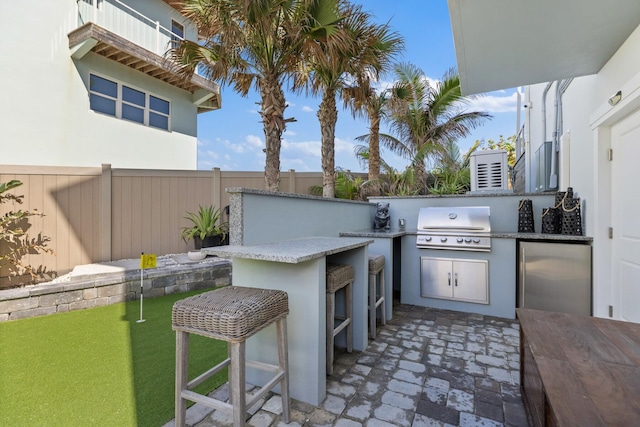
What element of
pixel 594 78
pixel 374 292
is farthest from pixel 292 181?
pixel 594 78

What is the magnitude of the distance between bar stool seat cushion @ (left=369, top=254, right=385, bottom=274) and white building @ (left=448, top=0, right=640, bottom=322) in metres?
2.05

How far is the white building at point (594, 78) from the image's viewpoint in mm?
2135

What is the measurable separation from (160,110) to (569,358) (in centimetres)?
895

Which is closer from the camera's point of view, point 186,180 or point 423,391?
point 423,391

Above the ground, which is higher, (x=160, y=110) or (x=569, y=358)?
(x=160, y=110)

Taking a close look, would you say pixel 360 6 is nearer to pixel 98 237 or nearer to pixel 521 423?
pixel 521 423

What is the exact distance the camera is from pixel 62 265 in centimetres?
457

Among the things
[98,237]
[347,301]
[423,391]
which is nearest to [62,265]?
[98,237]

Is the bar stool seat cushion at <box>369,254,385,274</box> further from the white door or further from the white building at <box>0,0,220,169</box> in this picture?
the white building at <box>0,0,220,169</box>

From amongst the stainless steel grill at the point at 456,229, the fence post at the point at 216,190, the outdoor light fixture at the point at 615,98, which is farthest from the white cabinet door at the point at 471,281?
the fence post at the point at 216,190

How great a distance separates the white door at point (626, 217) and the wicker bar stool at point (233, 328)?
109 inches

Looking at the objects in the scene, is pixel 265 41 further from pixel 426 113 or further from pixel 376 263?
pixel 426 113

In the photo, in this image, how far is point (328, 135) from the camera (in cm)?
575

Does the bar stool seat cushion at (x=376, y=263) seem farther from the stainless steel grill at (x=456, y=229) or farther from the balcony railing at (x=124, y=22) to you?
the balcony railing at (x=124, y=22)
